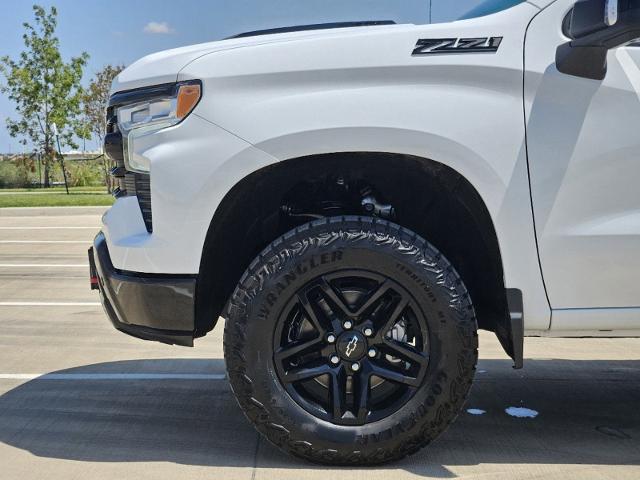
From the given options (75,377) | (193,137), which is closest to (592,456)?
(193,137)

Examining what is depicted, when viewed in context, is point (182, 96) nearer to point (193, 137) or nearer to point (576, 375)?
point (193, 137)

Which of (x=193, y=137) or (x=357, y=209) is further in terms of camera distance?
(x=357, y=209)

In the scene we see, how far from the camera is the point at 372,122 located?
287 centimetres

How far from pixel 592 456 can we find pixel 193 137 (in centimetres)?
199

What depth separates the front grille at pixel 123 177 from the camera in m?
3.04

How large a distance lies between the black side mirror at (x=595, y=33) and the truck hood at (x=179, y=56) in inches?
24.3

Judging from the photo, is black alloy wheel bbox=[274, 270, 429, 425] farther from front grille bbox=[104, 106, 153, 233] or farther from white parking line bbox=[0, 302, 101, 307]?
white parking line bbox=[0, 302, 101, 307]

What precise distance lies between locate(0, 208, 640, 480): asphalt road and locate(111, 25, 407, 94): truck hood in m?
1.48

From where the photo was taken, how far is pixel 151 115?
3.04 metres

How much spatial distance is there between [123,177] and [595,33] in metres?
1.83

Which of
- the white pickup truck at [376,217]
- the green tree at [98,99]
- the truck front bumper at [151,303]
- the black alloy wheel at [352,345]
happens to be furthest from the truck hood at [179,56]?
the green tree at [98,99]

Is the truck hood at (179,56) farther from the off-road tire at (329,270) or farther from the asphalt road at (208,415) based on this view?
the asphalt road at (208,415)

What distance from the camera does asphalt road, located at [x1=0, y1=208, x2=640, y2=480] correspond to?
10.2 ft

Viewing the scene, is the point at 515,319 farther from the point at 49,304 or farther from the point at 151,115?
the point at 49,304
